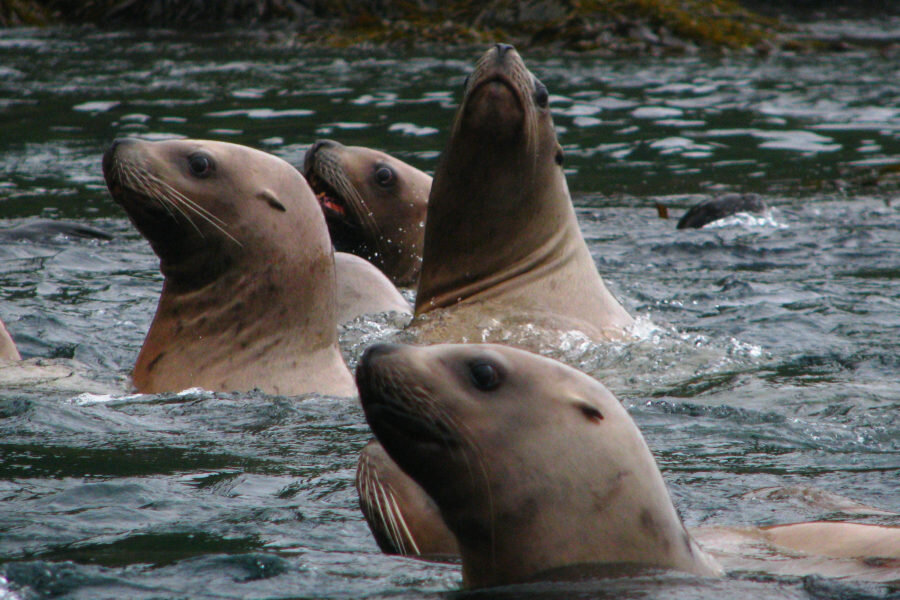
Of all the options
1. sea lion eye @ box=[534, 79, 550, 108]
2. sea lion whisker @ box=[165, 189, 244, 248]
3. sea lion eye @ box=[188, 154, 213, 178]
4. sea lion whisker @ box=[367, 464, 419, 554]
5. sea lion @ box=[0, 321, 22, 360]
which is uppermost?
sea lion eye @ box=[534, 79, 550, 108]

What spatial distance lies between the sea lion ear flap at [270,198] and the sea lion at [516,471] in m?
2.54

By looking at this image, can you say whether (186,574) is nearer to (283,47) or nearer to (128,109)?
(128,109)

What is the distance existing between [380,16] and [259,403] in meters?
17.9

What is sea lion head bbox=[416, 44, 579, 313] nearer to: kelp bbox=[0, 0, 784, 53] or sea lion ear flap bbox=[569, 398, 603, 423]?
sea lion ear flap bbox=[569, 398, 603, 423]

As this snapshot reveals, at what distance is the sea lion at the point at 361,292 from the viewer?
297 inches

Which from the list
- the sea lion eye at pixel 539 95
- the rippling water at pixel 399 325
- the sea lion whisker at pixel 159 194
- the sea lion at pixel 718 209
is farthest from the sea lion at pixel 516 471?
the sea lion at pixel 718 209

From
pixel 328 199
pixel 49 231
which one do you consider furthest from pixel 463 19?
pixel 328 199

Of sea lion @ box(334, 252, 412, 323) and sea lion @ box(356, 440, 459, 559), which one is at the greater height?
sea lion @ box(356, 440, 459, 559)

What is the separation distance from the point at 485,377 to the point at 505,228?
3470 millimetres

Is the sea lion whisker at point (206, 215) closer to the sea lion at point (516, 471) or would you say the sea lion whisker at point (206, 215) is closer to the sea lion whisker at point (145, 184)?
the sea lion whisker at point (145, 184)

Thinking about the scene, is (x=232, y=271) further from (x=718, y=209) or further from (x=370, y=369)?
(x=718, y=209)

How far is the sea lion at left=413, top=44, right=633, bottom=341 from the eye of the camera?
22.3 ft

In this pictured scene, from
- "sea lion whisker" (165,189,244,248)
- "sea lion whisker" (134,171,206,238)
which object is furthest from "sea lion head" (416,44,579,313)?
"sea lion whisker" (134,171,206,238)

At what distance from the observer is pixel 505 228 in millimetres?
7098
